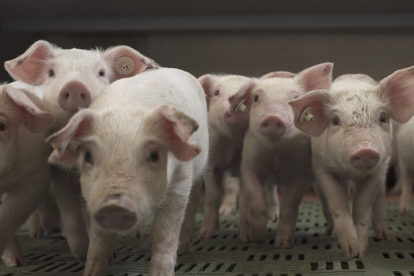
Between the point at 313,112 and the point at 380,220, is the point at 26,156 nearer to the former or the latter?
the point at 313,112

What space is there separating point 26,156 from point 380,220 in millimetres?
2097

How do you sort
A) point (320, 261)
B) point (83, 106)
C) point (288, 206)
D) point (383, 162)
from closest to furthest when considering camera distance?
point (83, 106), point (320, 261), point (383, 162), point (288, 206)

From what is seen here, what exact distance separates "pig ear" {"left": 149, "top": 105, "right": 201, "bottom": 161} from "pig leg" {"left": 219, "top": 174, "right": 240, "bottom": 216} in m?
2.91

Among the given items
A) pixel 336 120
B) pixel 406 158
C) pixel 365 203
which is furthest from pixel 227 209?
pixel 336 120

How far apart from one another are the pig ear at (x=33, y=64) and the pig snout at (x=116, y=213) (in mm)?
1322

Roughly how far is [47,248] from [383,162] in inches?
76.0

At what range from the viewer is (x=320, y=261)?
2887mm

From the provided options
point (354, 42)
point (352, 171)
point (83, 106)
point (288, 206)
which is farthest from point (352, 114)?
point (354, 42)

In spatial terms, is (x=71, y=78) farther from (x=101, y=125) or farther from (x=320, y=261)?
(x=320, y=261)

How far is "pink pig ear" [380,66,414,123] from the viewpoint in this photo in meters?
3.13

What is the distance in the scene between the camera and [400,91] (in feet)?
10.3

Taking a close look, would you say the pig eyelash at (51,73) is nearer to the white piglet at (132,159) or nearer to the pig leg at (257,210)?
the white piglet at (132,159)

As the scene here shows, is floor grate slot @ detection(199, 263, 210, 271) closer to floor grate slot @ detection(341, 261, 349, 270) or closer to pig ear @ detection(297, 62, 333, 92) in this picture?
floor grate slot @ detection(341, 261, 349, 270)

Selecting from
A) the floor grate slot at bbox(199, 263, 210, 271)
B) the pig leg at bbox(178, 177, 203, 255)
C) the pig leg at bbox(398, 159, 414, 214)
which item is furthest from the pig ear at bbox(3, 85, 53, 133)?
the pig leg at bbox(398, 159, 414, 214)
